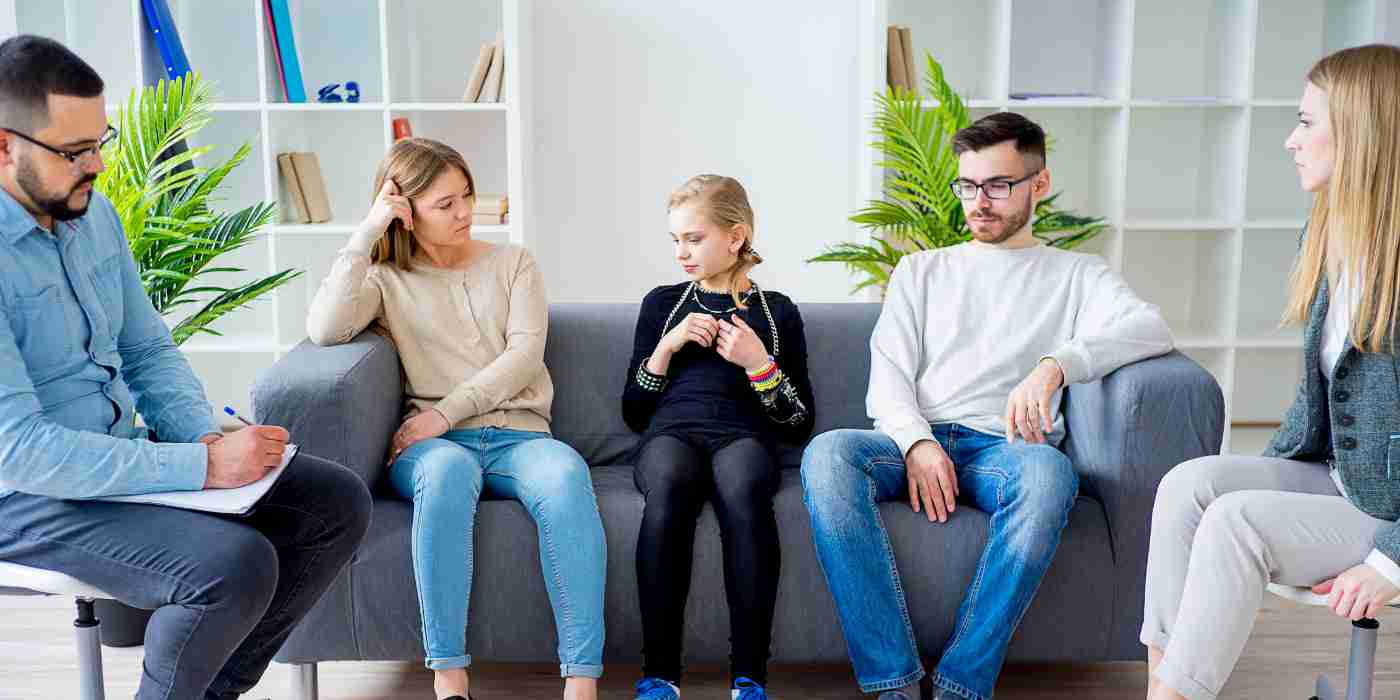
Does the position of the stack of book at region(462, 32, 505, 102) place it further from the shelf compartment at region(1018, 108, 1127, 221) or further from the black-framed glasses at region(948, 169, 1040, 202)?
the black-framed glasses at region(948, 169, 1040, 202)

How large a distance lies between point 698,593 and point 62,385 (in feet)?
3.41

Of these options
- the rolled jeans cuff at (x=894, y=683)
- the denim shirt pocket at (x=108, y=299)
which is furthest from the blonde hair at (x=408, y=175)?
the rolled jeans cuff at (x=894, y=683)

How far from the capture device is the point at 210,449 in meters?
1.66

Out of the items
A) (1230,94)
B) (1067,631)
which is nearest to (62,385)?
(1067,631)

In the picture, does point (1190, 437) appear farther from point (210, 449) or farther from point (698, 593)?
point (210, 449)

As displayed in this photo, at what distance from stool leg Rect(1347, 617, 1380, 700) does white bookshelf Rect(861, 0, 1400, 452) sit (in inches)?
79.6


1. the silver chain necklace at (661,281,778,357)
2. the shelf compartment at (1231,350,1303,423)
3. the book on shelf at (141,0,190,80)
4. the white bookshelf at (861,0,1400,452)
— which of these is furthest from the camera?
the shelf compartment at (1231,350,1303,423)

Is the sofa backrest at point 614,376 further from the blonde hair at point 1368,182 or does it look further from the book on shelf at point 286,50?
the book on shelf at point 286,50

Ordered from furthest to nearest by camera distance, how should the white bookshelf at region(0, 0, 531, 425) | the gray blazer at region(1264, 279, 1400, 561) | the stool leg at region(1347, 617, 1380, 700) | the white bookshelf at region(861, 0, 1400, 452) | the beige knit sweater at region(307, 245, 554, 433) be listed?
1. the white bookshelf at region(0, 0, 531, 425)
2. the white bookshelf at region(861, 0, 1400, 452)
3. the beige knit sweater at region(307, 245, 554, 433)
4. the stool leg at region(1347, 617, 1380, 700)
5. the gray blazer at region(1264, 279, 1400, 561)

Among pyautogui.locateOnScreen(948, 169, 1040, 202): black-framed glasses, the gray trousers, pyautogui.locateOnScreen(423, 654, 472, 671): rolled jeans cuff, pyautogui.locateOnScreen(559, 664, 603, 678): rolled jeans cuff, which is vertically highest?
pyautogui.locateOnScreen(948, 169, 1040, 202): black-framed glasses

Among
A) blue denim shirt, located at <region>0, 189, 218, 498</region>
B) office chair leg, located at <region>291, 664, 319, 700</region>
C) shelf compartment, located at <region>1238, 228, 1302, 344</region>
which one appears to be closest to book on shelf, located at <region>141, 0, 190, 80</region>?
blue denim shirt, located at <region>0, 189, 218, 498</region>

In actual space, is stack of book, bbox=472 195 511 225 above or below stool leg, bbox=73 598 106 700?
above

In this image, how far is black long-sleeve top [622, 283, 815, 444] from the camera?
2295mm

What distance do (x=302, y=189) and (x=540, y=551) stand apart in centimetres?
213
